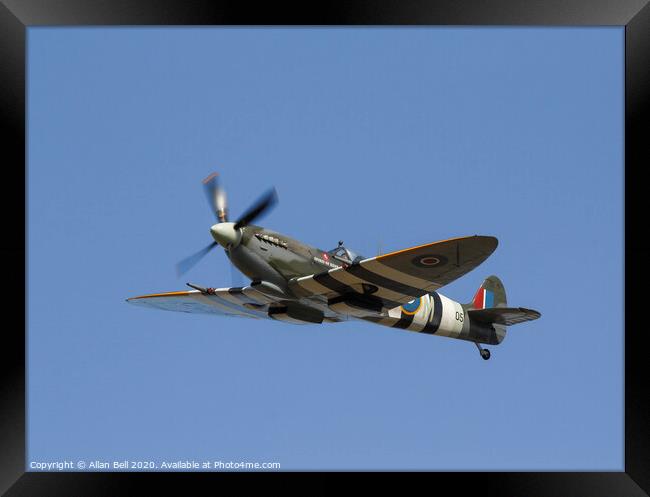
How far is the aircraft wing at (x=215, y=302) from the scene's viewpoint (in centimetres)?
1683

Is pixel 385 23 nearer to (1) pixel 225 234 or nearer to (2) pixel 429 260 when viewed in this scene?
(2) pixel 429 260

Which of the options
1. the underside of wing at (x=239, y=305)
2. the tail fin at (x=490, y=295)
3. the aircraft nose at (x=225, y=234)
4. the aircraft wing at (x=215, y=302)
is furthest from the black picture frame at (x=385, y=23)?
the tail fin at (x=490, y=295)

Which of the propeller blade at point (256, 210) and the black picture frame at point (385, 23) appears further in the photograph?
the propeller blade at point (256, 210)

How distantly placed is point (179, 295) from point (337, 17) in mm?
7756

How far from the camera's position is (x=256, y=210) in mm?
15500

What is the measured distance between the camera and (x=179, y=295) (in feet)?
60.1

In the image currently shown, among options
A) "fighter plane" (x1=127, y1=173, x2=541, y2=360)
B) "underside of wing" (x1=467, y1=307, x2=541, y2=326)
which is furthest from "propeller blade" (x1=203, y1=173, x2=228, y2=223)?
"underside of wing" (x1=467, y1=307, x2=541, y2=326)

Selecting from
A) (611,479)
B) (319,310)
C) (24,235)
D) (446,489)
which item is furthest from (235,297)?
(611,479)

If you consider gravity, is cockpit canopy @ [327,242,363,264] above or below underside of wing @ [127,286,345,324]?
above

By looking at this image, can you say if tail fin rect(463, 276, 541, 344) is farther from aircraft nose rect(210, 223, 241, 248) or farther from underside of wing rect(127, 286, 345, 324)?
aircraft nose rect(210, 223, 241, 248)

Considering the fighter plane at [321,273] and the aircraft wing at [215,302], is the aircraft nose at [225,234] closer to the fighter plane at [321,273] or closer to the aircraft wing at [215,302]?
the fighter plane at [321,273]

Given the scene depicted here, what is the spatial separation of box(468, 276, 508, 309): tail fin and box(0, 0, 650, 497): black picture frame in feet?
26.0

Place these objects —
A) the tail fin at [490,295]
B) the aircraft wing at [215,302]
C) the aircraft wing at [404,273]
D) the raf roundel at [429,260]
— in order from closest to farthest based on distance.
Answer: the aircraft wing at [404,273]
the raf roundel at [429,260]
the aircraft wing at [215,302]
the tail fin at [490,295]

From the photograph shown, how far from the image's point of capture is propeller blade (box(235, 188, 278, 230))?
15492 mm
